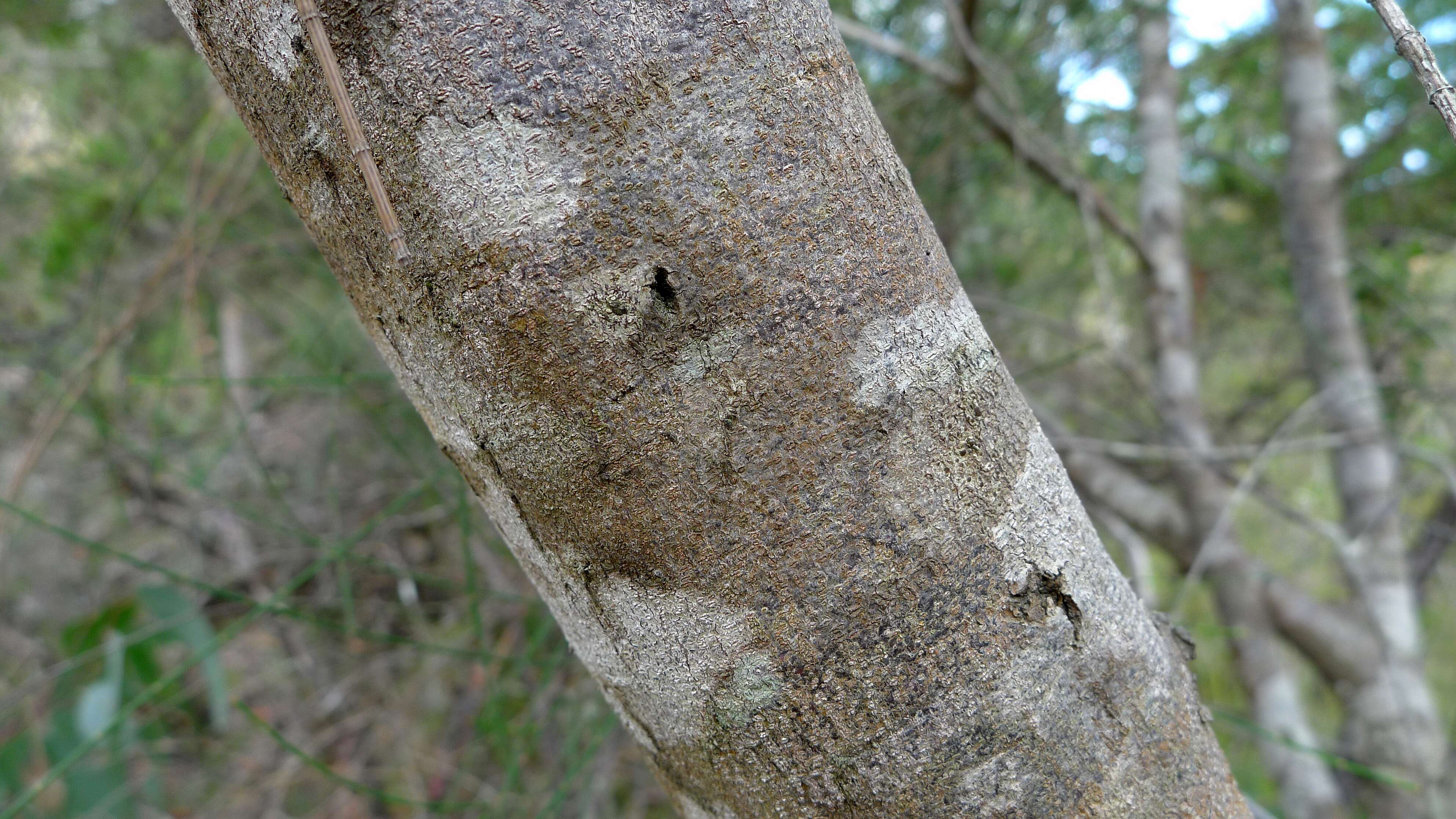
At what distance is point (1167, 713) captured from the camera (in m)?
0.52

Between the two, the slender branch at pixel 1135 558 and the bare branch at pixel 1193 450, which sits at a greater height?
the bare branch at pixel 1193 450

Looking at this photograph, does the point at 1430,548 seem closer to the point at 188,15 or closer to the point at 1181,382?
the point at 1181,382

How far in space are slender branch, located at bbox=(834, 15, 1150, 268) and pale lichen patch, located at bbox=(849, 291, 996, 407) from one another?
1173 millimetres

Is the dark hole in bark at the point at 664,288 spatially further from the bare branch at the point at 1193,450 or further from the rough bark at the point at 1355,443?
the rough bark at the point at 1355,443

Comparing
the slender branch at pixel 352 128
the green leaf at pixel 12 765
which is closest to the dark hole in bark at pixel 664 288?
the slender branch at pixel 352 128

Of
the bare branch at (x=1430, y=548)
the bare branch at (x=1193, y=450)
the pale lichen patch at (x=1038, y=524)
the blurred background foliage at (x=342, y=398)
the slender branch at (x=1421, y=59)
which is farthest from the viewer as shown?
the bare branch at (x=1430, y=548)

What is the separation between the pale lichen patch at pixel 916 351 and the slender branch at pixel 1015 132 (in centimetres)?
117

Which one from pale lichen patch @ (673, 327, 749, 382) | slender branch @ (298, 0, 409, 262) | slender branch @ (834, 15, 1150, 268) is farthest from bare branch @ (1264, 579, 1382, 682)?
slender branch @ (298, 0, 409, 262)

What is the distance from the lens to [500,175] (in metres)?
0.39

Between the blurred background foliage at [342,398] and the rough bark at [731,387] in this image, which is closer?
the rough bark at [731,387]

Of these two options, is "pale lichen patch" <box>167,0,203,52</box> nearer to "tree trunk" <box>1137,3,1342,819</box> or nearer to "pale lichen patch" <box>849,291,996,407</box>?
"pale lichen patch" <box>849,291,996,407</box>

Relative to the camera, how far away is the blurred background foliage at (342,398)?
179 cm

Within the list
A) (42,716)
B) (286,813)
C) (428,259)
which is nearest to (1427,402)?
(428,259)

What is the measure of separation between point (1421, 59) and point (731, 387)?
0.33m
